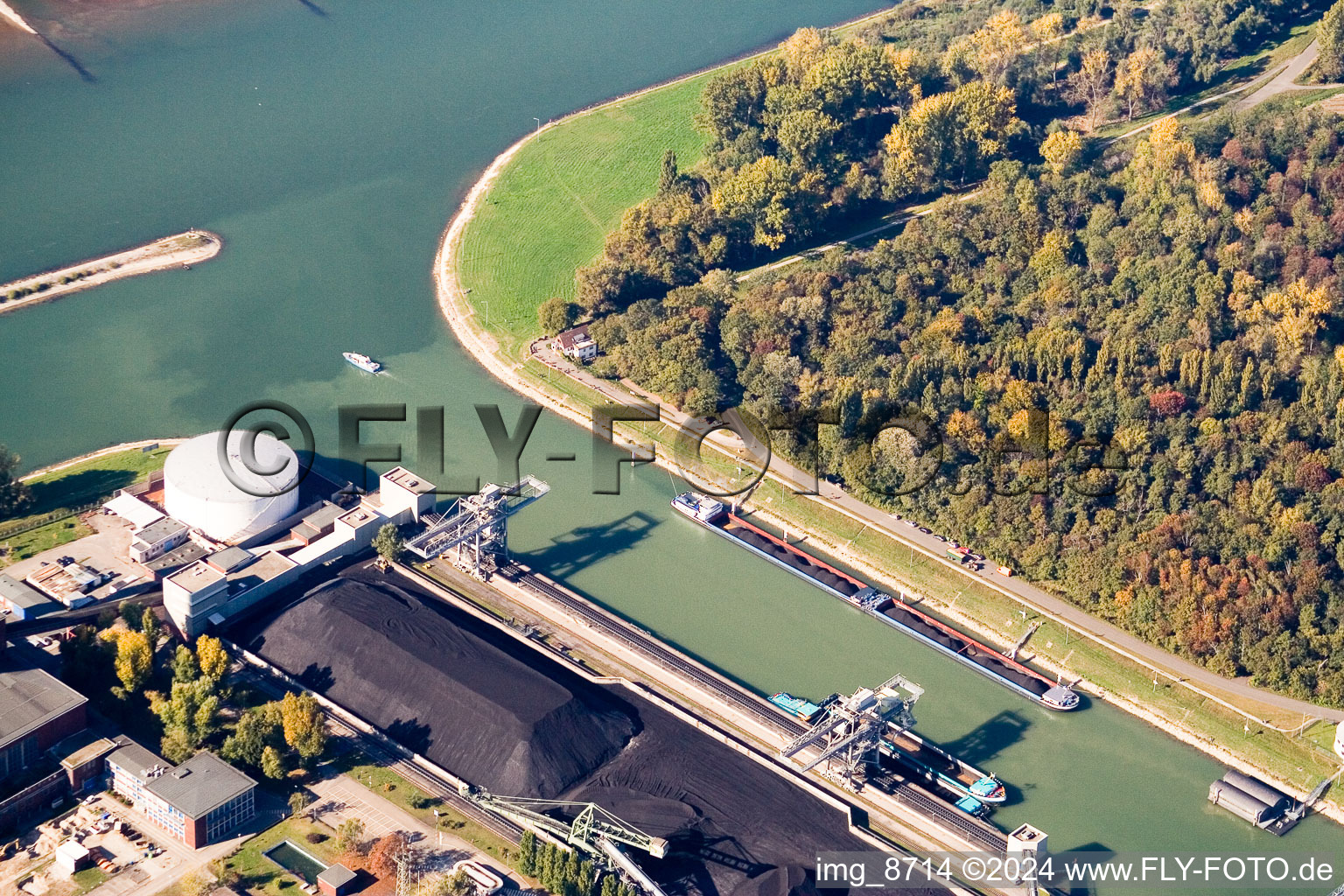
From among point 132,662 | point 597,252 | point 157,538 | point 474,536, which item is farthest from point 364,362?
point 132,662

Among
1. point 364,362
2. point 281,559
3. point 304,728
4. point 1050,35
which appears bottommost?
point 304,728

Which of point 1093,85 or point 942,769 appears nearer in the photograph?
point 942,769

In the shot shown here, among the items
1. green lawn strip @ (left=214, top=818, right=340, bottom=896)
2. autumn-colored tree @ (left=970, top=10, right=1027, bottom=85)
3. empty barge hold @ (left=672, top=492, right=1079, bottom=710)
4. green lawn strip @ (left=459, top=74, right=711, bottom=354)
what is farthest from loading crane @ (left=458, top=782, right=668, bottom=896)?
autumn-colored tree @ (left=970, top=10, right=1027, bottom=85)

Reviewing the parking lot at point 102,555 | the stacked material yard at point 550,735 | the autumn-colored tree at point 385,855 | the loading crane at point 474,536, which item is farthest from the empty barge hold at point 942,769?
the parking lot at point 102,555

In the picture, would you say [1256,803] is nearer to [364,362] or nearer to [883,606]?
[883,606]

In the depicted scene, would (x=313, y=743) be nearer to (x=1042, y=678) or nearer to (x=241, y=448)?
(x=241, y=448)

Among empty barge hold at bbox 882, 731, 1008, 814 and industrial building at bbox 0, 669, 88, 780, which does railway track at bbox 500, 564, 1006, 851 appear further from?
industrial building at bbox 0, 669, 88, 780
